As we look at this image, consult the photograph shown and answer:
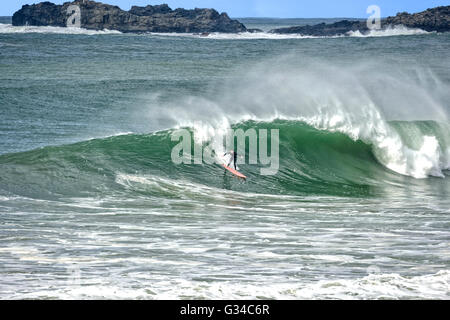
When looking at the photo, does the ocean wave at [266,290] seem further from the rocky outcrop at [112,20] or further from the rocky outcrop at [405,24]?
the rocky outcrop at [405,24]

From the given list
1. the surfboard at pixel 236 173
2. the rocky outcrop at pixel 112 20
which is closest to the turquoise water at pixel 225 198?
the surfboard at pixel 236 173

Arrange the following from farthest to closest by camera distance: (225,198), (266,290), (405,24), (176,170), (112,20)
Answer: (112,20), (405,24), (176,170), (225,198), (266,290)

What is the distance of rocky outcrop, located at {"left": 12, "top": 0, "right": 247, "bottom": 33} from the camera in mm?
108125

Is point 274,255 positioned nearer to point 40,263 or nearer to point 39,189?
point 40,263

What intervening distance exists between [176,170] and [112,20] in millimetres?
97592

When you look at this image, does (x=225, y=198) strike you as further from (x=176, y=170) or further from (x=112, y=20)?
(x=112, y=20)

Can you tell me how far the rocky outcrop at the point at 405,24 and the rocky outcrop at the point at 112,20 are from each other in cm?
1177

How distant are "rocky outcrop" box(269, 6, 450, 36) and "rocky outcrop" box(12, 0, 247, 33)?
11774mm

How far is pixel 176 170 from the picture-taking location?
15086mm

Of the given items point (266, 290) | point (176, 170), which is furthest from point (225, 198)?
point (266, 290)

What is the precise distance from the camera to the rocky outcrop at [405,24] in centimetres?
10507

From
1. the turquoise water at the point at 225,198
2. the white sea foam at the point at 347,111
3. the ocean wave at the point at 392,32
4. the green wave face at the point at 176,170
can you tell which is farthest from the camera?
the ocean wave at the point at 392,32

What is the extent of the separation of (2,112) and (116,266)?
16.1 m

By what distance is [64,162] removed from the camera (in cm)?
1519
